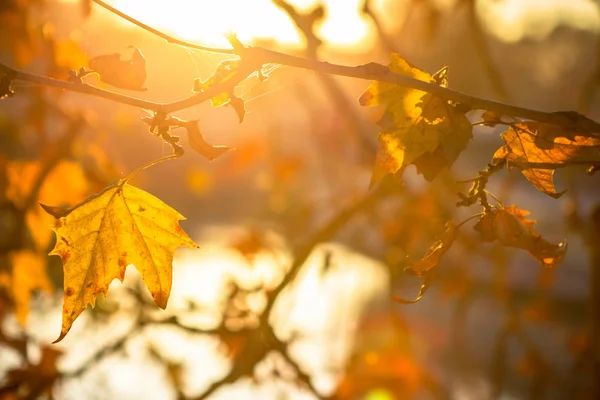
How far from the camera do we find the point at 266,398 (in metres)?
2.95

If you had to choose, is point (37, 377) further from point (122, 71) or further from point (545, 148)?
point (545, 148)

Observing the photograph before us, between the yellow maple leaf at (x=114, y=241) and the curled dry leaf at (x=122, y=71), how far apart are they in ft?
0.32

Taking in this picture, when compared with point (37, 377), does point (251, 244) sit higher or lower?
lower

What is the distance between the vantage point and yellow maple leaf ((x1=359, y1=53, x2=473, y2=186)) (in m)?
0.54

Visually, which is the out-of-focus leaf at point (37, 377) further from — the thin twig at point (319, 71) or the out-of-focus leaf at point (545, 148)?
the out-of-focus leaf at point (545, 148)

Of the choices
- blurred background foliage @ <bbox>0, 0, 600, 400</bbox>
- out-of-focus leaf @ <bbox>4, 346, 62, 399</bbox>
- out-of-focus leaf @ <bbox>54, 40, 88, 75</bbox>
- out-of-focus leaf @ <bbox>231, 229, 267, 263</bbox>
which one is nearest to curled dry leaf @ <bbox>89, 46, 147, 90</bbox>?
blurred background foliage @ <bbox>0, 0, 600, 400</bbox>

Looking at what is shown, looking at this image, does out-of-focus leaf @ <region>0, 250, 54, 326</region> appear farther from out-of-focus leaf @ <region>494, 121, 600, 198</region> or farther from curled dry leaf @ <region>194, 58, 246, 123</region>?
out-of-focus leaf @ <region>494, 121, 600, 198</region>

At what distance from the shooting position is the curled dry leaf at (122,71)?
1.79ft

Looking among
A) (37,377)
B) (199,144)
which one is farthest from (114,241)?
(37,377)

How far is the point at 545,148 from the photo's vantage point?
54cm

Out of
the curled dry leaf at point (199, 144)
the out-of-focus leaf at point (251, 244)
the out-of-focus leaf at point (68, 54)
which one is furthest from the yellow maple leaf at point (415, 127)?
the out-of-focus leaf at point (251, 244)

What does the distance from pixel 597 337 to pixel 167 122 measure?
1.75 m

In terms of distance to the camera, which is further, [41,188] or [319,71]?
[41,188]

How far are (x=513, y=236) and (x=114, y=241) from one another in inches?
15.4
